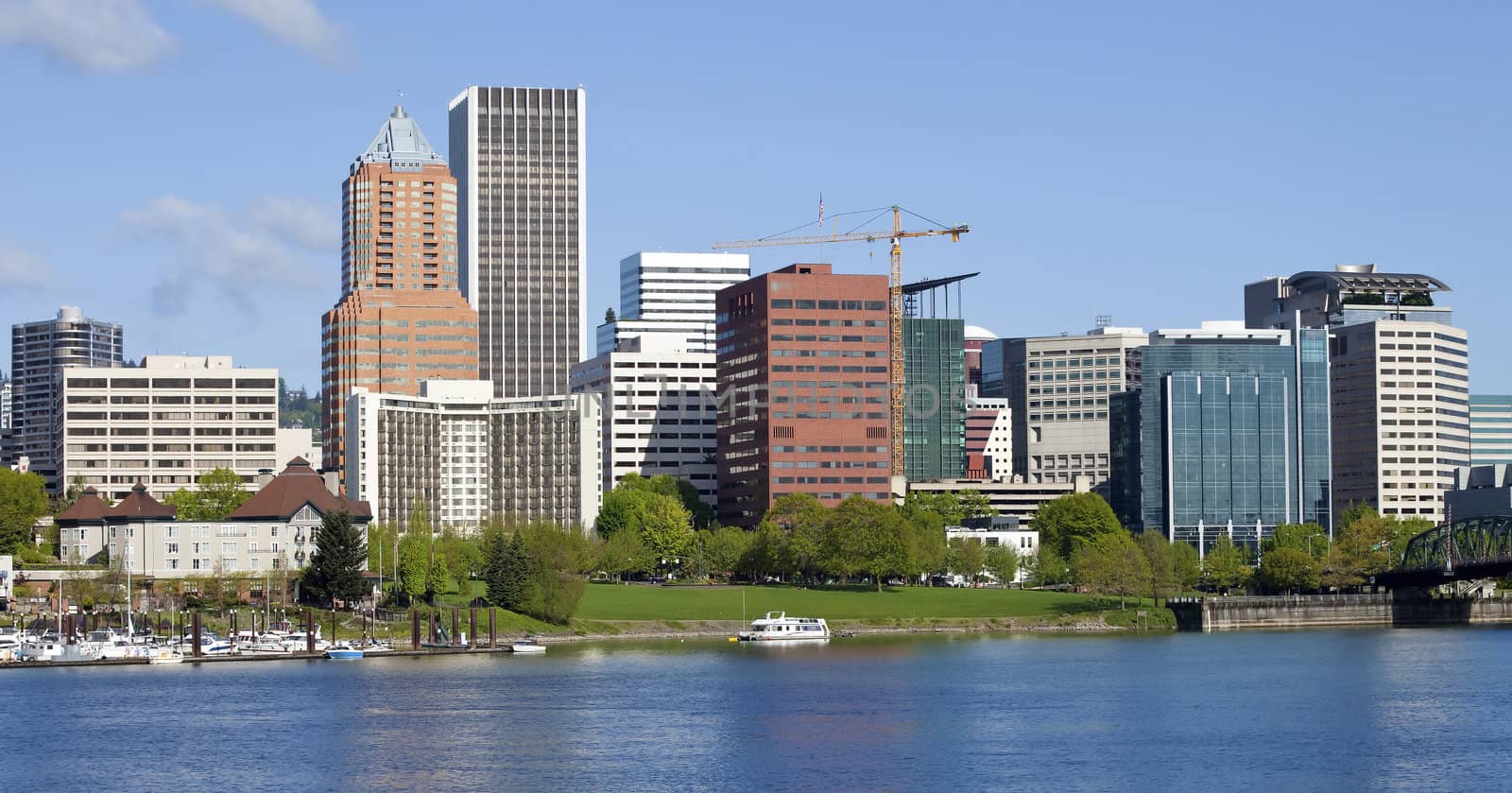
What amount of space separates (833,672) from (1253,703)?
118 ft

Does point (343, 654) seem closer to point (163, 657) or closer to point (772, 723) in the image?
point (163, 657)

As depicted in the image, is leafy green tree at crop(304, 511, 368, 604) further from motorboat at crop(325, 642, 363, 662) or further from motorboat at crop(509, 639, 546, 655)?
motorboat at crop(509, 639, 546, 655)

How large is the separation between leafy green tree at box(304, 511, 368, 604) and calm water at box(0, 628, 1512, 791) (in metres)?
18.8

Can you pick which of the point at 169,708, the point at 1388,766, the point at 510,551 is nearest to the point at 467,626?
the point at 510,551

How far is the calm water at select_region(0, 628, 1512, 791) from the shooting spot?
10094cm

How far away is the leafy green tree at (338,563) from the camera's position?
188500 millimetres

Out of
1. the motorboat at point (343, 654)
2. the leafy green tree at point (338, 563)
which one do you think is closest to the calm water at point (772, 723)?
the motorboat at point (343, 654)

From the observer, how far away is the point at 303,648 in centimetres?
17850

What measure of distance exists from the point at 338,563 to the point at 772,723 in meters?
78.7

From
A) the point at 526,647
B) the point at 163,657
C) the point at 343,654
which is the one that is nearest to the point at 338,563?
the point at 343,654

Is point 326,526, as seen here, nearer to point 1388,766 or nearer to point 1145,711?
point 1145,711

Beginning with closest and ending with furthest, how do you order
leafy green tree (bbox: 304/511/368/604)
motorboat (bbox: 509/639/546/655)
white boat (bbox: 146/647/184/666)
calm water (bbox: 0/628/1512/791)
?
calm water (bbox: 0/628/1512/791) < white boat (bbox: 146/647/184/666) < motorboat (bbox: 509/639/546/655) < leafy green tree (bbox: 304/511/368/604)

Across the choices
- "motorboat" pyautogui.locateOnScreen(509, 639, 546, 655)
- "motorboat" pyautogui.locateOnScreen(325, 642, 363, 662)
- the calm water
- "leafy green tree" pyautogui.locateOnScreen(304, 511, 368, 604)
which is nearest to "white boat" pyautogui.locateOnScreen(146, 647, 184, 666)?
the calm water

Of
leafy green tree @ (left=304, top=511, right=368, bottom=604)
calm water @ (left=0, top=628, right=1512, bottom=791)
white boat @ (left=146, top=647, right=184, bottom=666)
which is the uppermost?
leafy green tree @ (left=304, top=511, right=368, bottom=604)
